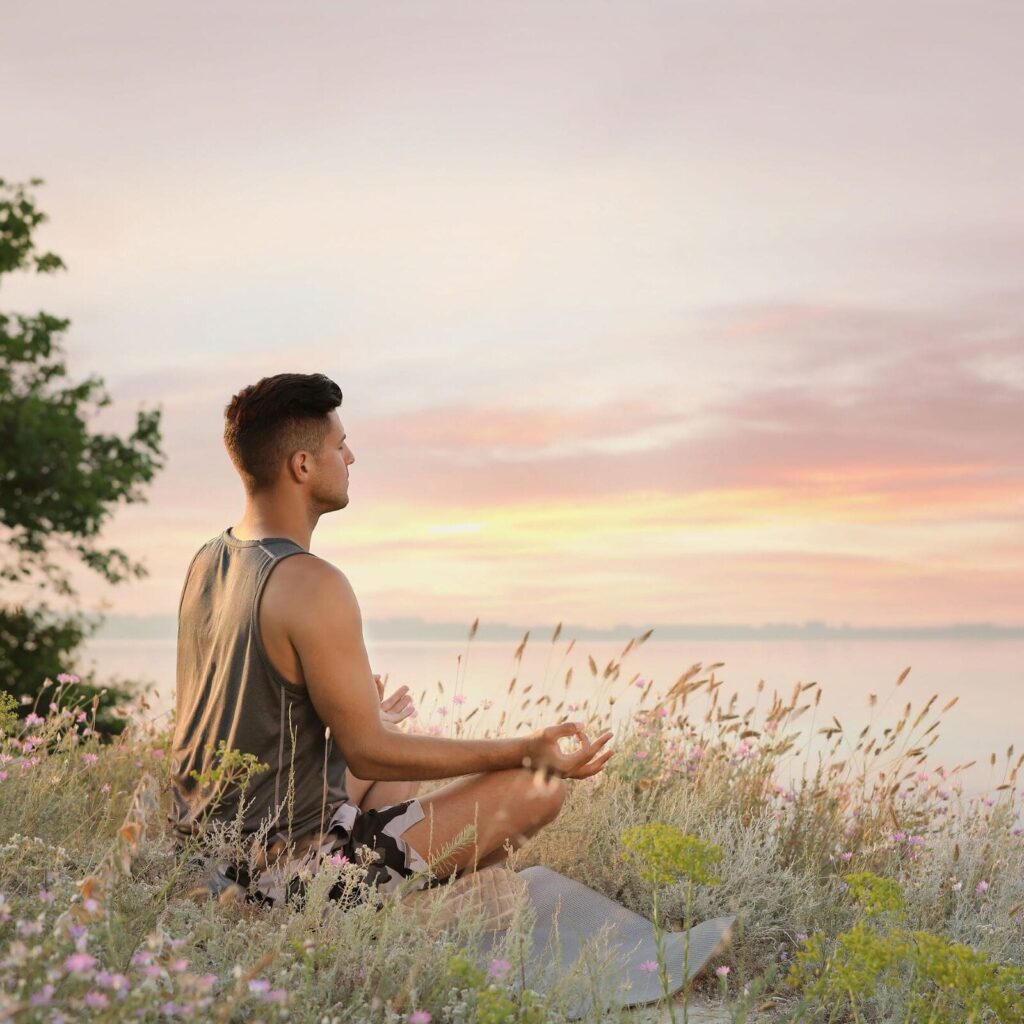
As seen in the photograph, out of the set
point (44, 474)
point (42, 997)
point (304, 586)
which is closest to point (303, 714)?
point (304, 586)

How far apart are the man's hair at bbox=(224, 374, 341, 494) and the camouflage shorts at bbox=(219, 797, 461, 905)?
3.98ft

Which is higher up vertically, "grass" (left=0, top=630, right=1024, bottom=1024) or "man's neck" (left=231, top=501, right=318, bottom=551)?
"man's neck" (left=231, top=501, right=318, bottom=551)

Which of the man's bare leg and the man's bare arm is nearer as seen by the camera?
the man's bare arm

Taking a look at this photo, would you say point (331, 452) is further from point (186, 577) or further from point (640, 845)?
point (640, 845)

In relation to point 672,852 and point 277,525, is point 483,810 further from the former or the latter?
point 672,852

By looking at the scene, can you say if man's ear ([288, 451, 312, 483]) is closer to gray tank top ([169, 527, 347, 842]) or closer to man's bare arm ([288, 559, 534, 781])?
gray tank top ([169, 527, 347, 842])

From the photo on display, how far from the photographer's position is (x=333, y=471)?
3975mm

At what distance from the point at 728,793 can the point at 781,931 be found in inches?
45.0

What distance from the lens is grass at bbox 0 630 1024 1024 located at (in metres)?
2.55

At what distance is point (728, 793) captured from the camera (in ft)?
19.0

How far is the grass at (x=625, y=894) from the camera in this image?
2553 mm

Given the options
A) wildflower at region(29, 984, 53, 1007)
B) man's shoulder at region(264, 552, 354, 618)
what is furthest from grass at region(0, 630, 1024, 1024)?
man's shoulder at region(264, 552, 354, 618)

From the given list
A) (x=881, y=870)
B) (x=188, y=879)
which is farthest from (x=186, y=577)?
(x=881, y=870)

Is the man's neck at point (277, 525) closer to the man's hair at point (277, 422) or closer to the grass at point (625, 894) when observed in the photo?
the man's hair at point (277, 422)
